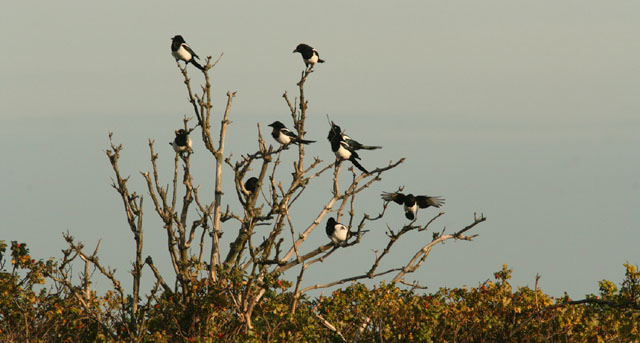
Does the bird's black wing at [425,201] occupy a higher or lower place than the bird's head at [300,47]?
lower

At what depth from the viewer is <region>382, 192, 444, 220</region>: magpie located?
1330 cm

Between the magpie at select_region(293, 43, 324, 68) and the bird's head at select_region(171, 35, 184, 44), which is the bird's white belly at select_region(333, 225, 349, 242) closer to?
the magpie at select_region(293, 43, 324, 68)

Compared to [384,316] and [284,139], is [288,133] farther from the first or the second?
[384,316]

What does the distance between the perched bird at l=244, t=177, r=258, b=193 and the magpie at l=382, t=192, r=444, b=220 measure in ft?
8.64

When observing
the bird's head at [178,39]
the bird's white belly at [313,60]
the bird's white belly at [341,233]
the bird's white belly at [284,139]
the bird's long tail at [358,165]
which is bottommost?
the bird's white belly at [341,233]

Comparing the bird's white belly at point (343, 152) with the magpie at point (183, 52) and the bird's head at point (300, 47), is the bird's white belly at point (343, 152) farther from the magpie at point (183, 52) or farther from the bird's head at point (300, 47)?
the magpie at point (183, 52)

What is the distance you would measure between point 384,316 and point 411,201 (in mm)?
2136

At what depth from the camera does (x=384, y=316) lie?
11969 mm

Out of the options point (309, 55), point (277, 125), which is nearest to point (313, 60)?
point (309, 55)

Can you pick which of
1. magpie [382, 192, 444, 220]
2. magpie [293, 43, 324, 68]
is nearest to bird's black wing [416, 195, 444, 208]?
magpie [382, 192, 444, 220]

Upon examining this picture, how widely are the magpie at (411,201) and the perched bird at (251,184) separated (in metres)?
2.63

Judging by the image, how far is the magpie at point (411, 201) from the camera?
1330cm

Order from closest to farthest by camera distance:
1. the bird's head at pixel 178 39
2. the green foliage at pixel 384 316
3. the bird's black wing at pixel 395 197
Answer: the green foliage at pixel 384 316 → the bird's black wing at pixel 395 197 → the bird's head at pixel 178 39

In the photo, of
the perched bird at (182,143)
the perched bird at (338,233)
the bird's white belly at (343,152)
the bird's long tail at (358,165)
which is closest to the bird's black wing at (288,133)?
the bird's white belly at (343,152)
